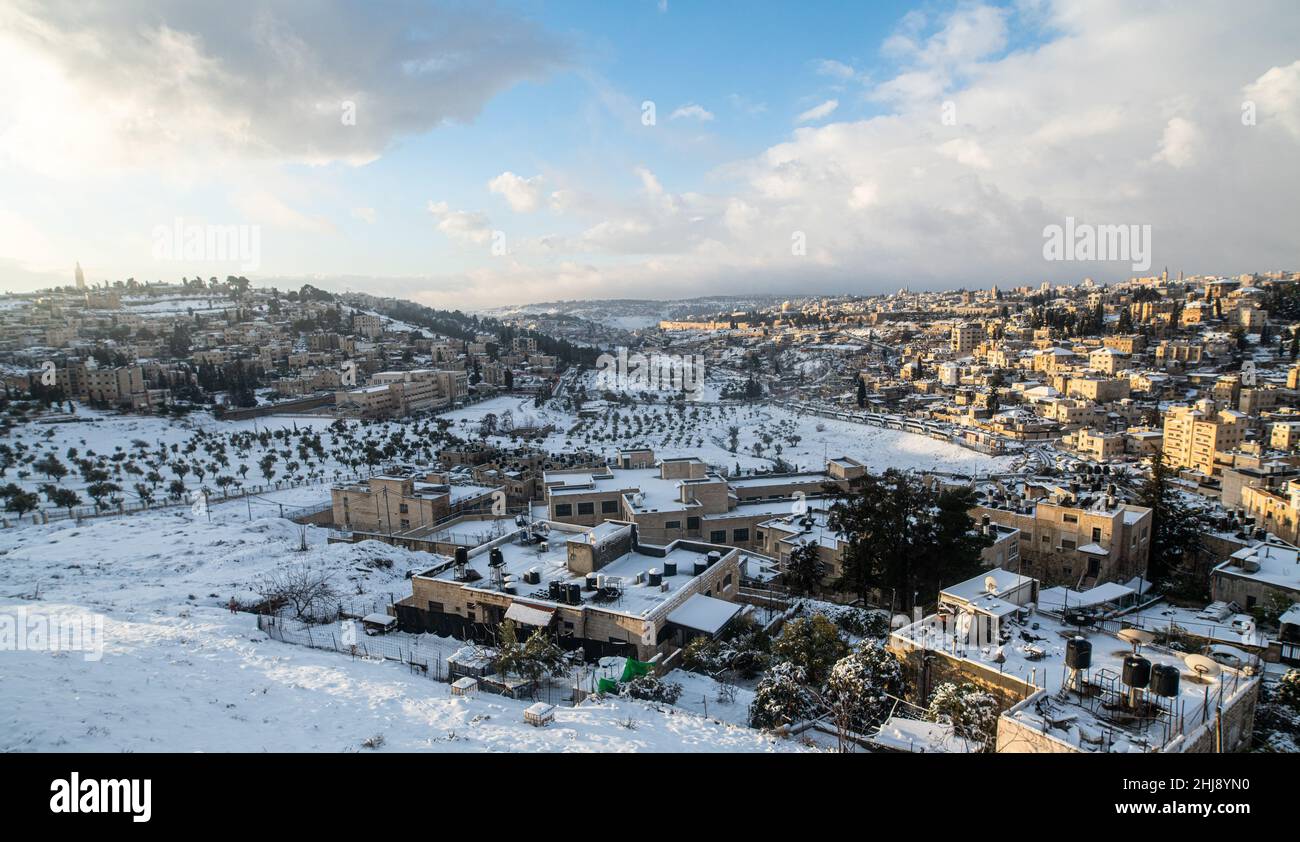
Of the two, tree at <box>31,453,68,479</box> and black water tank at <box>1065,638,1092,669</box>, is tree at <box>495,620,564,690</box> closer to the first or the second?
black water tank at <box>1065,638,1092,669</box>

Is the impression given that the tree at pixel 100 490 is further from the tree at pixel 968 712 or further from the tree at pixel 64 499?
the tree at pixel 968 712

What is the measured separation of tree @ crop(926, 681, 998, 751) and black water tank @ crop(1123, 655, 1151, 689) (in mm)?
1318

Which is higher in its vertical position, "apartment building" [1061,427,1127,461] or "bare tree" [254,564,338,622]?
"bare tree" [254,564,338,622]

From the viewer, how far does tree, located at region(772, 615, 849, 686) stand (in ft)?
31.4

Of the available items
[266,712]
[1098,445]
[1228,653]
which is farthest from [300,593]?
[1098,445]

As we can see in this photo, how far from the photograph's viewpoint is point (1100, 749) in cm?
595

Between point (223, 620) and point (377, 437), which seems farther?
point (377, 437)

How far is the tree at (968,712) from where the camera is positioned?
7074mm

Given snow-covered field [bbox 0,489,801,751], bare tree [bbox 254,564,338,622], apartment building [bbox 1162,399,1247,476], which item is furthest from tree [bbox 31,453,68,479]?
apartment building [bbox 1162,399,1247,476]

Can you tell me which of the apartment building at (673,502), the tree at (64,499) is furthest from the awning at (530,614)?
the tree at (64,499)

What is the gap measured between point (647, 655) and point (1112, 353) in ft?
212

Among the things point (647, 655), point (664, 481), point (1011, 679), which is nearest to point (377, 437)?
point (664, 481)

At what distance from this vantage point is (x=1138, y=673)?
21.7 ft
